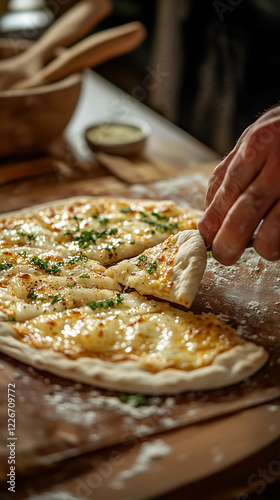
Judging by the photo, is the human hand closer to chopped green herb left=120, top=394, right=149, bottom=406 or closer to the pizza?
the pizza

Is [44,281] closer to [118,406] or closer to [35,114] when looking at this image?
[118,406]

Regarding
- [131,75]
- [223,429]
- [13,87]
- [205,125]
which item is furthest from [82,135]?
[131,75]

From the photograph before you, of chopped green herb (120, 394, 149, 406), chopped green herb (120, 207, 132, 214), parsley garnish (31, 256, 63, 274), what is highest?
chopped green herb (120, 394, 149, 406)

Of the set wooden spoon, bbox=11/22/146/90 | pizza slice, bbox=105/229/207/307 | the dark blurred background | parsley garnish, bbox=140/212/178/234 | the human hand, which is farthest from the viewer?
the dark blurred background

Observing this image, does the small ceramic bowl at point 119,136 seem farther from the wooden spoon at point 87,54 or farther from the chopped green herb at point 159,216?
the chopped green herb at point 159,216

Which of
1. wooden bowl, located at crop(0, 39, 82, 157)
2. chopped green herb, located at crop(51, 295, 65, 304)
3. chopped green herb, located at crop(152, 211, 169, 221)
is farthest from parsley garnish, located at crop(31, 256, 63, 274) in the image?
wooden bowl, located at crop(0, 39, 82, 157)

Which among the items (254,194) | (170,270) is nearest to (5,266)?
(170,270)
